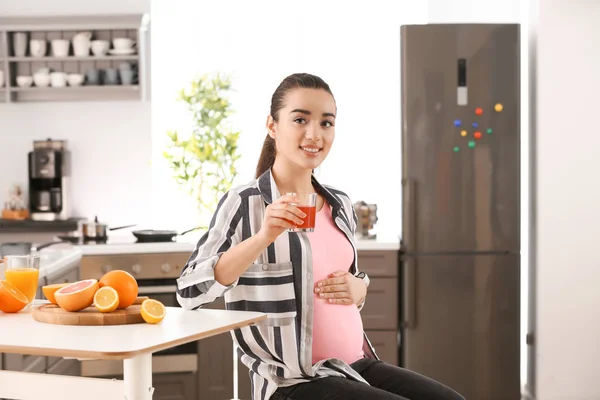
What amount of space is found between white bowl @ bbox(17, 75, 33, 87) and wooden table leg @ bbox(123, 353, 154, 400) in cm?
429

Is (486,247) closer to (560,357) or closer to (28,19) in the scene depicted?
(560,357)

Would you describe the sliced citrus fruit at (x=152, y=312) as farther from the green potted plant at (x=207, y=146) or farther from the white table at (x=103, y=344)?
the green potted plant at (x=207, y=146)

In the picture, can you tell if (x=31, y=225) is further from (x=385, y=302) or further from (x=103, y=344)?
(x=103, y=344)

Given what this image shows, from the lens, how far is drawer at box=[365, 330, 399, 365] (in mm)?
4496

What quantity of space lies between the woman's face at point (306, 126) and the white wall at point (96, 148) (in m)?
3.71

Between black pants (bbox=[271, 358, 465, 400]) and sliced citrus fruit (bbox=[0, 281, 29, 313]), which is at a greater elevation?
sliced citrus fruit (bbox=[0, 281, 29, 313])


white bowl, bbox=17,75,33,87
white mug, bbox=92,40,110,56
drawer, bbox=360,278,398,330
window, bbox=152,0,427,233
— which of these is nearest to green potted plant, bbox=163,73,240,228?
window, bbox=152,0,427,233

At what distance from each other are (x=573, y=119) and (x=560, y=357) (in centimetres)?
122

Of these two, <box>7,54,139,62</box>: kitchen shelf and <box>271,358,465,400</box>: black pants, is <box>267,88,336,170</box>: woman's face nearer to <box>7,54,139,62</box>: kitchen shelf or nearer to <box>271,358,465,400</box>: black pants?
<box>271,358,465,400</box>: black pants

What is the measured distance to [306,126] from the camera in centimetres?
215

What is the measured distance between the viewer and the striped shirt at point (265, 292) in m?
2.04

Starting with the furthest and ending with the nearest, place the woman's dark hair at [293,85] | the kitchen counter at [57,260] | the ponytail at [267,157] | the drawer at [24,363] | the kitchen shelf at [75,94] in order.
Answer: the kitchen shelf at [75,94], the kitchen counter at [57,260], the drawer at [24,363], the ponytail at [267,157], the woman's dark hair at [293,85]

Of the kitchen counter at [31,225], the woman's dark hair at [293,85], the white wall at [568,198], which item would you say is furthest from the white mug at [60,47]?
the woman's dark hair at [293,85]

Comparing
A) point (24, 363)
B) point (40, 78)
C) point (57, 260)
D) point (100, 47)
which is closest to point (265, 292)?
point (24, 363)
